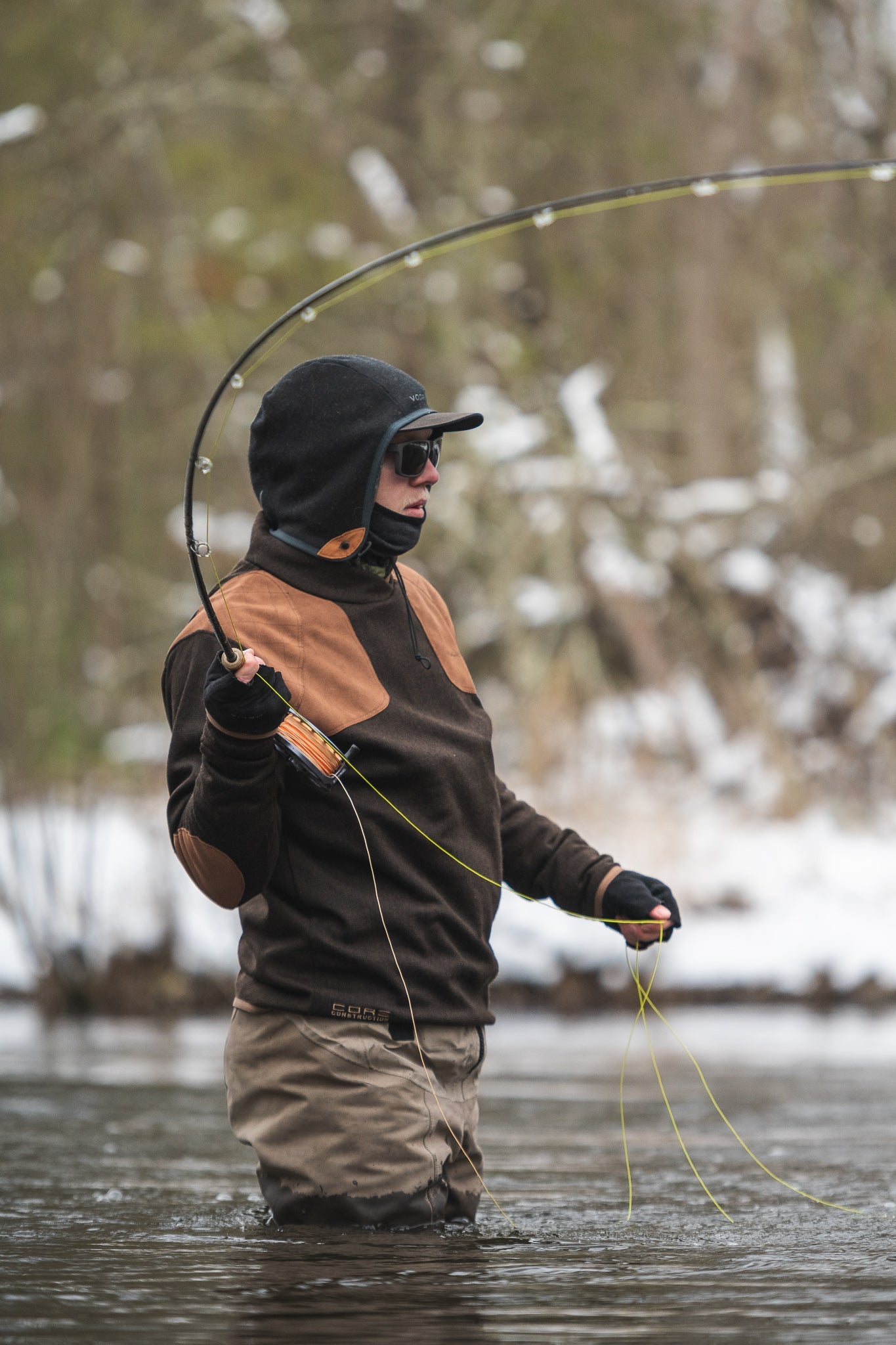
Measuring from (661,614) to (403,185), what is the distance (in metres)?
3.47

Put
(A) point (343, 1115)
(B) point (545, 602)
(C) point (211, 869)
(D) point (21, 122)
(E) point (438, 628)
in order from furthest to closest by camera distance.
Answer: (D) point (21, 122) < (B) point (545, 602) < (E) point (438, 628) < (A) point (343, 1115) < (C) point (211, 869)

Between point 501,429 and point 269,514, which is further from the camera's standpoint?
point 501,429

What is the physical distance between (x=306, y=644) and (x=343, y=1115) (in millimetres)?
735

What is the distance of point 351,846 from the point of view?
310 cm

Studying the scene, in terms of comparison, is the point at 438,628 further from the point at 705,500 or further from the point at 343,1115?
the point at 705,500

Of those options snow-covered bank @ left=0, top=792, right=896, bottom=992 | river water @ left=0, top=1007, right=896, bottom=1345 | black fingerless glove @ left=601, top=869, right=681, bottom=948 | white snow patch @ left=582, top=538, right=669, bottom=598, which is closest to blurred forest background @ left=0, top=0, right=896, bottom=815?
white snow patch @ left=582, top=538, right=669, bottom=598

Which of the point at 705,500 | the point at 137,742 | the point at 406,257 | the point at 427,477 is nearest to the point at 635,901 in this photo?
the point at 427,477

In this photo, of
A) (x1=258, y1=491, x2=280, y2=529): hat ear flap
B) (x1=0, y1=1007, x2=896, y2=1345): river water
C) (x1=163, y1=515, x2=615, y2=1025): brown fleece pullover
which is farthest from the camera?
(x1=258, y1=491, x2=280, y2=529): hat ear flap

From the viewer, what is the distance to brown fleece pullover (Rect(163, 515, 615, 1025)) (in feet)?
10.1

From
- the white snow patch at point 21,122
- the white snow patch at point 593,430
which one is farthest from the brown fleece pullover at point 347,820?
the white snow patch at point 21,122

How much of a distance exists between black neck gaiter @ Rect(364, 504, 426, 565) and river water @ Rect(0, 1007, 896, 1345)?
109cm

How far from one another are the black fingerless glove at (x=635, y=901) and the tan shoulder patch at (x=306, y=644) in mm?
517

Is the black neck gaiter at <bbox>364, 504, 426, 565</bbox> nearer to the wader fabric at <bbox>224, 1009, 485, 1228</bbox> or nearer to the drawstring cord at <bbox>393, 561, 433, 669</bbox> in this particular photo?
the drawstring cord at <bbox>393, 561, 433, 669</bbox>

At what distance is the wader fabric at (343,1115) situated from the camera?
307 cm
